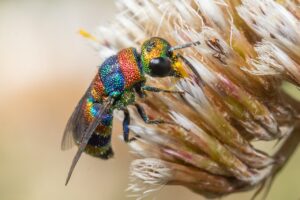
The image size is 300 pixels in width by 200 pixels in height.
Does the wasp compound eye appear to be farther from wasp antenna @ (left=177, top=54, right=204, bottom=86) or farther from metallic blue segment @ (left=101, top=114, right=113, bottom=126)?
metallic blue segment @ (left=101, top=114, right=113, bottom=126)

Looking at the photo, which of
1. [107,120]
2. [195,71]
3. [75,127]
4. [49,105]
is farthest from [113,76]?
[49,105]

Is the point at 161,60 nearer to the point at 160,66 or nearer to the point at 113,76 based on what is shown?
the point at 160,66

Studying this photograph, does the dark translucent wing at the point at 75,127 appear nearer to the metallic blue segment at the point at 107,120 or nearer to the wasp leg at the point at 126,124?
the metallic blue segment at the point at 107,120

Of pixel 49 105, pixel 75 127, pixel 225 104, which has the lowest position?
pixel 49 105

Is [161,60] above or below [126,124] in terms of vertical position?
above

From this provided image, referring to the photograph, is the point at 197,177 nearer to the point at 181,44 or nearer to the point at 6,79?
the point at 181,44

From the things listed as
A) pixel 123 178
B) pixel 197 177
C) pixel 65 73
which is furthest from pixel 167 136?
pixel 65 73

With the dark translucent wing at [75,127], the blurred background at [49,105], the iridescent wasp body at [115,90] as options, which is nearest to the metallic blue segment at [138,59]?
the iridescent wasp body at [115,90]
